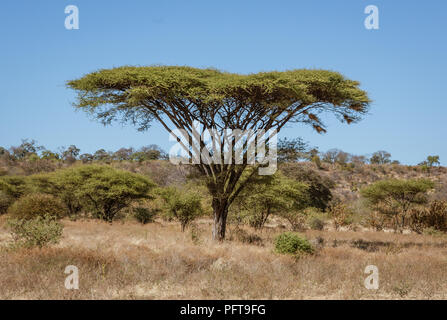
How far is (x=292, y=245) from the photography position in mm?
11664

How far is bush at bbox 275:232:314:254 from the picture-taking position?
1151 centimetres

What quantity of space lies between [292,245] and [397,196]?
21.0 m

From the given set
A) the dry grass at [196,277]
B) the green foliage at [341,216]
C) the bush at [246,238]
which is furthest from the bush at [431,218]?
the dry grass at [196,277]

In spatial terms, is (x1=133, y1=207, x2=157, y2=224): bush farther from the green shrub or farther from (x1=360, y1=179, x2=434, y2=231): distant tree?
(x1=360, y1=179, x2=434, y2=231): distant tree

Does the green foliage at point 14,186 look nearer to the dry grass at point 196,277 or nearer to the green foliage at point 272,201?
the green foliage at point 272,201

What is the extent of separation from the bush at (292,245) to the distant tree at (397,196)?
1875cm

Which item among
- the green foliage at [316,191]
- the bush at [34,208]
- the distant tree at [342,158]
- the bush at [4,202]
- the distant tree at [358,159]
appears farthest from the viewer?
the distant tree at [342,158]

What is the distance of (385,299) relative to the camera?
23.6ft

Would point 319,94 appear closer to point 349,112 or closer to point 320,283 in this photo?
point 349,112

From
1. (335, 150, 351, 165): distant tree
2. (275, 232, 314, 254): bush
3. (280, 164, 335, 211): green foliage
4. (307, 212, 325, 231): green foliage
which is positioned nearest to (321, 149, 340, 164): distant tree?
(335, 150, 351, 165): distant tree

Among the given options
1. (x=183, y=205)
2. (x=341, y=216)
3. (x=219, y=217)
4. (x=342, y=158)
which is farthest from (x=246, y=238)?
(x=342, y=158)

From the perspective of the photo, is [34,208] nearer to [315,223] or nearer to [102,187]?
[102,187]

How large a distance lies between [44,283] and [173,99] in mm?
9152

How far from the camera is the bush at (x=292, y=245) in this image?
11.5 meters
